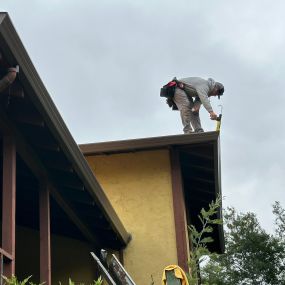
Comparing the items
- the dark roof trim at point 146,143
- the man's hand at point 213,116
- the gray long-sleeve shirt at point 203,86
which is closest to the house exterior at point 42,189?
the dark roof trim at point 146,143

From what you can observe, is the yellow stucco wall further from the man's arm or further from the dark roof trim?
the man's arm

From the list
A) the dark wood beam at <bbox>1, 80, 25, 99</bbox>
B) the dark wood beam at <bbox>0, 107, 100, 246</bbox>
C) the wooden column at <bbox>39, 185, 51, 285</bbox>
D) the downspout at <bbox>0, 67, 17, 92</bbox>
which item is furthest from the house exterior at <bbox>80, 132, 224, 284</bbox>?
the downspout at <bbox>0, 67, 17, 92</bbox>

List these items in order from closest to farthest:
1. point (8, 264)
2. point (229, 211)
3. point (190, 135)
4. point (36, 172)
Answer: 1. point (8, 264)
2. point (36, 172)
3. point (190, 135)
4. point (229, 211)

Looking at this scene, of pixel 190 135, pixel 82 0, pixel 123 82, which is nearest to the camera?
pixel 190 135

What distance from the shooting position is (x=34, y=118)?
629cm

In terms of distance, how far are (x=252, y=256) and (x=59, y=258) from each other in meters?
25.7

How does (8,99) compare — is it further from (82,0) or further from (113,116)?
(113,116)

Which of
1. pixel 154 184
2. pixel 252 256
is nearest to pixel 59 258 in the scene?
pixel 154 184

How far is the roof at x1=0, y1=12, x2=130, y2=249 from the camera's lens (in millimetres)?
5571

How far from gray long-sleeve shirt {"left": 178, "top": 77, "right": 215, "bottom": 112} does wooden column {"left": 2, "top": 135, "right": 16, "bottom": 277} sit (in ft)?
15.7

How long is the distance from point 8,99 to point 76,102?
22.7 metres

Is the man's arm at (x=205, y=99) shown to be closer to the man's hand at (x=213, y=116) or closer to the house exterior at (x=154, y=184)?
the man's hand at (x=213, y=116)

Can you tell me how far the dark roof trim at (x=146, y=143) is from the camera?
991 centimetres

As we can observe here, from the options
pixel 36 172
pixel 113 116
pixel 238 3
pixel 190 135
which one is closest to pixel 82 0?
pixel 238 3
